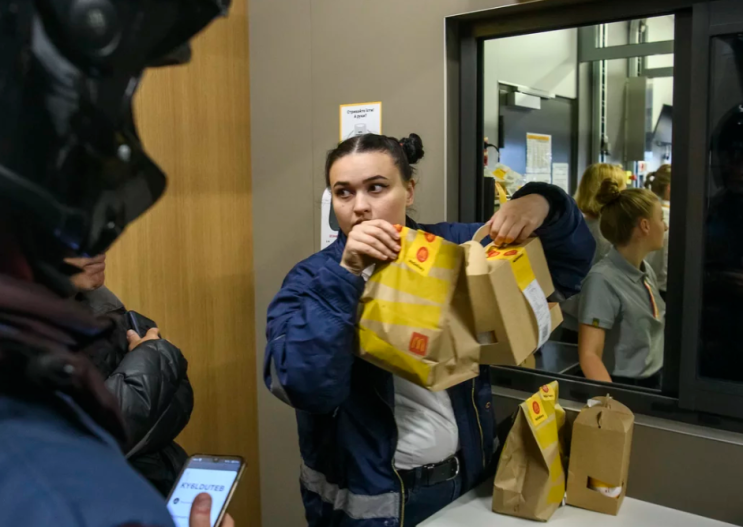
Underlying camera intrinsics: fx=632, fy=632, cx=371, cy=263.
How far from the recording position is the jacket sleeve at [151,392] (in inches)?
55.7

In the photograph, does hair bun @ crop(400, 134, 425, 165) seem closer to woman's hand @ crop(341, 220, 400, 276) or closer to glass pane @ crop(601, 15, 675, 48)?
woman's hand @ crop(341, 220, 400, 276)

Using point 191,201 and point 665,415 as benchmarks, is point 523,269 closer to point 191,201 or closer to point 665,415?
point 665,415

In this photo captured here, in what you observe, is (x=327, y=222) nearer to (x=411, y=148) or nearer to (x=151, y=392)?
(x=411, y=148)

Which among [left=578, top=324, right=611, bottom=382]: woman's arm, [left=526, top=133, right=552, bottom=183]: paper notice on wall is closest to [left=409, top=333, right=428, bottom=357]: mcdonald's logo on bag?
[left=578, top=324, right=611, bottom=382]: woman's arm

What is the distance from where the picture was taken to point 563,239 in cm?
138

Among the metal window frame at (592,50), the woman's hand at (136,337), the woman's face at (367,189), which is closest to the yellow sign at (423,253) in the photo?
the woman's face at (367,189)

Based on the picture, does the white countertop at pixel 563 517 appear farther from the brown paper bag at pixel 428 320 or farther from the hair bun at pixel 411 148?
the hair bun at pixel 411 148

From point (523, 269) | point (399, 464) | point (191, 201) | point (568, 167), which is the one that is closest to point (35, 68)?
point (523, 269)

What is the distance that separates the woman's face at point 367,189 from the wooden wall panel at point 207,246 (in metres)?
0.87

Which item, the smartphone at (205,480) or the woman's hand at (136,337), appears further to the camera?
the woman's hand at (136,337)

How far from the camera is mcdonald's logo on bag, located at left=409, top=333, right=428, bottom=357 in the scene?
104cm

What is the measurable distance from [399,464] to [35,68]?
1.22 metres

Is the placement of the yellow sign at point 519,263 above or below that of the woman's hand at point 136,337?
above

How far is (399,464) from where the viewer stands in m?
1.37
